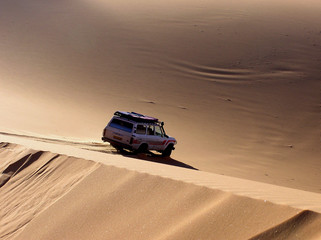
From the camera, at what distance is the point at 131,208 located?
4977 mm

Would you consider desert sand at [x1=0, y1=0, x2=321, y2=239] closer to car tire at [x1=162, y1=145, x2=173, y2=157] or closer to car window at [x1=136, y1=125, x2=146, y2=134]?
car tire at [x1=162, y1=145, x2=173, y2=157]

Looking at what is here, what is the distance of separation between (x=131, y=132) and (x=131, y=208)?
9574 millimetres

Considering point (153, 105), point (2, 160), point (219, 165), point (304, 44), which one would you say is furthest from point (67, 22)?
point (2, 160)

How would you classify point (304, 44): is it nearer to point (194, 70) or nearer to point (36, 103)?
point (194, 70)

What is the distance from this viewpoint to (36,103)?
22.5m

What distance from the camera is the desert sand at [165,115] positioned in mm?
4801

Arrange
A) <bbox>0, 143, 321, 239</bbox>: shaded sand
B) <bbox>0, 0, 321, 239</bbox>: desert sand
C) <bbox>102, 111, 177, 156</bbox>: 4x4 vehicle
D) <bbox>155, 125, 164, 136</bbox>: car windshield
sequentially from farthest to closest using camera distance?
<bbox>155, 125, 164, 136</bbox>: car windshield
<bbox>102, 111, 177, 156</bbox>: 4x4 vehicle
<bbox>0, 0, 321, 239</bbox>: desert sand
<bbox>0, 143, 321, 239</bbox>: shaded sand

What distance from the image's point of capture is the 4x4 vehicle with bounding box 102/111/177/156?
1454cm

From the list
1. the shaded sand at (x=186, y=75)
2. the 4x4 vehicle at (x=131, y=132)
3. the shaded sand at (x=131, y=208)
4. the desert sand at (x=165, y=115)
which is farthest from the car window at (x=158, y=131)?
the shaded sand at (x=131, y=208)

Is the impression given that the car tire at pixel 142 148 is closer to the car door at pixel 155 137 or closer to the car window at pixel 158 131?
the car door at pixel 155 137

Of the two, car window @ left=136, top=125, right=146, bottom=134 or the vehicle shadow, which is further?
the vehicle shadow

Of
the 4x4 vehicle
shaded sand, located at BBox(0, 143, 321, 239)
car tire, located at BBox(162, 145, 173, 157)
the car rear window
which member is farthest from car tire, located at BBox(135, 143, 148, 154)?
shaded sand, located at BBox(0, 143, 321, 239)

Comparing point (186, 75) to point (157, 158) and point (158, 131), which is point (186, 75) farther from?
point (157, 158)

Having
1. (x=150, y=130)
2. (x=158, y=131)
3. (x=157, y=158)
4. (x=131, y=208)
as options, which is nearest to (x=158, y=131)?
(x=158, y=131)
